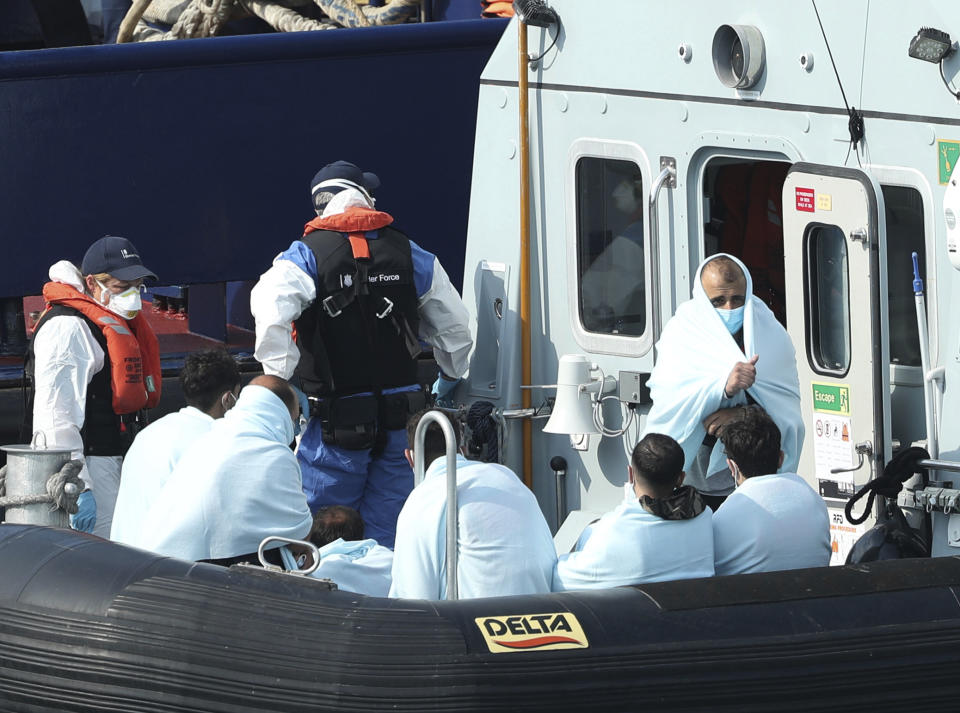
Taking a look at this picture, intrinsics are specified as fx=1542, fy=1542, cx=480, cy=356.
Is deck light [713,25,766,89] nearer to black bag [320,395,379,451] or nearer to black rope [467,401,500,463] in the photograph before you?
black rope [467,401,500,463]

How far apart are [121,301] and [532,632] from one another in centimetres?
287

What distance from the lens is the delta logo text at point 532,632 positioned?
11.6ft

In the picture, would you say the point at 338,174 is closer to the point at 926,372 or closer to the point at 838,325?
the point at 838,325

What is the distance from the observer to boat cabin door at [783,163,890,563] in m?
4.50

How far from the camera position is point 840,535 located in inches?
186

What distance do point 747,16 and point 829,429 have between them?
137 centimetres

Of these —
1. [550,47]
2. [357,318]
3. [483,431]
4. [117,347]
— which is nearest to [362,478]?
[483,431]

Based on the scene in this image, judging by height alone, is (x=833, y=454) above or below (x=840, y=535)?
above

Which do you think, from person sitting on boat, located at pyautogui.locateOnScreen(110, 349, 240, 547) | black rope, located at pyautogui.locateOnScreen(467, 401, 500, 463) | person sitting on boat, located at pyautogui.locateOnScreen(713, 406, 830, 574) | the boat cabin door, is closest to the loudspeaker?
black rope, located at pyautogui.locateOnScreen(467, 401, 500, 463)

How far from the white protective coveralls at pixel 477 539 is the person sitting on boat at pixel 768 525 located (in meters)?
0.53

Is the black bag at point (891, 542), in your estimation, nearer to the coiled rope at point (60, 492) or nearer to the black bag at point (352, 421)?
the black bag at point (352, 421)

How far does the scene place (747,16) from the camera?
5.00 metres

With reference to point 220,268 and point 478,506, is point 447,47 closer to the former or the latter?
point 220,268

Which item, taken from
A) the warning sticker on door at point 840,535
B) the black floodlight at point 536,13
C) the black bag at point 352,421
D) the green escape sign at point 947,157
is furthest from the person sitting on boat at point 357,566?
the black floodlight at point 536,13
